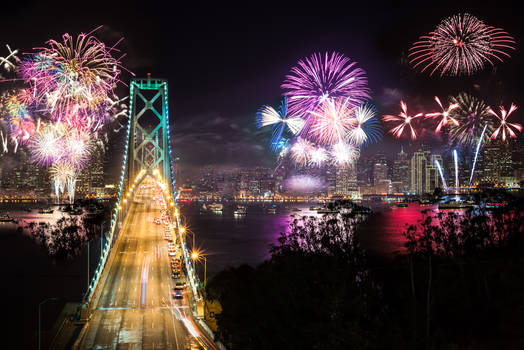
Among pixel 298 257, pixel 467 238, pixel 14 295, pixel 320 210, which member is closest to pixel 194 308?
pixel 298 257

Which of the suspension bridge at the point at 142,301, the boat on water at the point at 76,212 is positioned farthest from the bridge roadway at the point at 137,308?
the boat on water at the point at 76,212

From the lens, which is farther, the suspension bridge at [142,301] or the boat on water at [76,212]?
the boat on water at [76,212]

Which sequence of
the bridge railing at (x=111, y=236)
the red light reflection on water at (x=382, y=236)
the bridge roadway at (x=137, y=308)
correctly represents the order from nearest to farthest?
the bridge roadway at (x=137, y=308)
the bridge railing at (x=111, y=236)
the red light reflection on water at (x=382, y=236)

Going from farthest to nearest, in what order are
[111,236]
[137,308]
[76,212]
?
1. [76,212]
2. [111,236]
3. [137,308]

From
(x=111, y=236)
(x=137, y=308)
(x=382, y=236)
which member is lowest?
(x=137, y=308)

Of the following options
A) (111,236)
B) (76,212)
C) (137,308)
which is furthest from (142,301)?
(76,212)

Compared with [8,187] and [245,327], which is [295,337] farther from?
[8,187]

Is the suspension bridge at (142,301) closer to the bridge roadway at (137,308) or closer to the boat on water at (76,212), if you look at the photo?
the bridge roadway at (137,308)

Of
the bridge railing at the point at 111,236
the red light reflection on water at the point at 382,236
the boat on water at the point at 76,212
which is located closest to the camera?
the bridge railing at the point at 111,236

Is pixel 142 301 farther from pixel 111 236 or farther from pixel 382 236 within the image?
pixel 382 236

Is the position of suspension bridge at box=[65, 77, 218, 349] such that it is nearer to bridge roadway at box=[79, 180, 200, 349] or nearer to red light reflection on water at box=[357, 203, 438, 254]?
bridge roadway at box=[79, 180, 200, 349]
